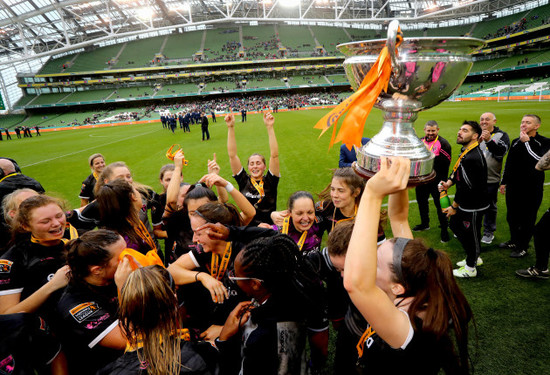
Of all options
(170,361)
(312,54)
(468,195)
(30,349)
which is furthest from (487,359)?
(312,54)

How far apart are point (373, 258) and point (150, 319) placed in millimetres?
1199

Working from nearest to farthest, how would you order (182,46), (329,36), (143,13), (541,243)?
(541,243) < (143,13) < (182,46) < (329,36)

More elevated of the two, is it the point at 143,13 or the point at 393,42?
the point at 143,13

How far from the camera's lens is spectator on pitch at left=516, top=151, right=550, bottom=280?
2979 mm

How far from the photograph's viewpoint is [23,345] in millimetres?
1432

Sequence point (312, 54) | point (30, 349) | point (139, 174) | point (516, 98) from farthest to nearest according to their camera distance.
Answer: point (312, 54), point (516, 98), point (139, 174), point (30, 349)

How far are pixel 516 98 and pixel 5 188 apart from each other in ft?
120

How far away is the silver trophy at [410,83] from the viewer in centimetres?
93

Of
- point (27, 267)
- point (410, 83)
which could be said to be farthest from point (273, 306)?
point (27, 267)

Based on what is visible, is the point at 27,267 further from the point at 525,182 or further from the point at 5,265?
the point at 525,182

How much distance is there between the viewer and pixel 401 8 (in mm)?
46625

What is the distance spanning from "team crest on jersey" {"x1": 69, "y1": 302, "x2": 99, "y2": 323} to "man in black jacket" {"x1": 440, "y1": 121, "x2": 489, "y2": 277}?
12.7 ft

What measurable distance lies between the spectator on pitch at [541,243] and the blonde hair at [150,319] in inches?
154

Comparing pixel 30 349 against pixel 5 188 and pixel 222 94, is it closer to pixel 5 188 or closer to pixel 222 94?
pixel 5 188
